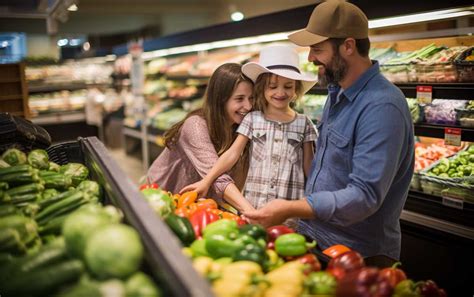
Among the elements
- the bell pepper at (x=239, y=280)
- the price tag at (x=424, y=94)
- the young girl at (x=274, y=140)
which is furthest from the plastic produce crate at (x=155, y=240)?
the price tag at (x=424, y=94)

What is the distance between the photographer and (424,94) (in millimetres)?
3385

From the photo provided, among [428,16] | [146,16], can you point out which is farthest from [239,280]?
[146,16]

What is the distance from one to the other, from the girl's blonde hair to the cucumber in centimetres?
185

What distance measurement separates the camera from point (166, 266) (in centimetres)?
110

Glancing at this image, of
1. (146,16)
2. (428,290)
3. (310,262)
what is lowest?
(428,290)

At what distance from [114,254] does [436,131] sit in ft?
9.67

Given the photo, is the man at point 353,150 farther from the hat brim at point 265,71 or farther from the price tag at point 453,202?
the price tag at point 453,202

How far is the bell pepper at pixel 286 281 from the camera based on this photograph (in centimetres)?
136

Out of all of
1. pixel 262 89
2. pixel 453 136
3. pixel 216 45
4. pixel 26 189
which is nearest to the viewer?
pixel 26 189

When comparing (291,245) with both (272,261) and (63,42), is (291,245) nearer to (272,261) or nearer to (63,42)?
(272,261)

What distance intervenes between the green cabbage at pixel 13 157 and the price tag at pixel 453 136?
2879 millimetres

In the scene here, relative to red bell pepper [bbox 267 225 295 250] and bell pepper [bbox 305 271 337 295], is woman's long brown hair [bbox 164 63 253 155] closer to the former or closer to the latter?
red bell pepper [bbox 267 225 295 250]

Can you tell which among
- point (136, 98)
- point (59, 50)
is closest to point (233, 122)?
point (136, 98)

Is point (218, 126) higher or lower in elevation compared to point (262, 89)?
lower
